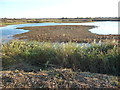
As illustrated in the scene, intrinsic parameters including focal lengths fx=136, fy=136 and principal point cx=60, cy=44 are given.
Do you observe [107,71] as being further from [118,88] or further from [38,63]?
[38,63]

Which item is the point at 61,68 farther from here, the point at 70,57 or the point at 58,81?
the point at 58,81

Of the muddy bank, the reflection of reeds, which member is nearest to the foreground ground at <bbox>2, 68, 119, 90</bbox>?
the reflection of reeds

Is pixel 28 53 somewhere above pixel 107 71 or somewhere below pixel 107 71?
above

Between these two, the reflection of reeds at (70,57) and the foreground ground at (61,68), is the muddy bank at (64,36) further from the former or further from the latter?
the foreground ground at (61,68)

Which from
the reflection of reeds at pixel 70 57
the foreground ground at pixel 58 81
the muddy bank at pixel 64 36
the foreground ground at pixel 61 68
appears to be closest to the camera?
the foreground ground at pixel 58 81

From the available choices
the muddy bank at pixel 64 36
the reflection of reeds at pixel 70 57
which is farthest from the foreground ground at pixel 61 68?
the muddy bank at pixel 64 36

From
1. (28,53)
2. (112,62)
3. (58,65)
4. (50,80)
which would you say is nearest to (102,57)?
(112,62)

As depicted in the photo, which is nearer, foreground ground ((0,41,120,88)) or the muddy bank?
foreground ground ((0,41,120,88))

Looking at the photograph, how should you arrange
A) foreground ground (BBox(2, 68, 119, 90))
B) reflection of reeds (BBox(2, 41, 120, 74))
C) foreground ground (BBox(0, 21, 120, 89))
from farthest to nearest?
reflection of reeds (BBox(2, 41, 120, 74))
foreground ground (BBox(0, 21, 120, 89))
foreground ground (BBox(2, 68, 119, 90))

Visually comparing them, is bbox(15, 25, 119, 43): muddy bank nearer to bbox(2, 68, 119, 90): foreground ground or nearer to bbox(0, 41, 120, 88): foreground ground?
bbox(0, 41, 120, 88): foreground ground

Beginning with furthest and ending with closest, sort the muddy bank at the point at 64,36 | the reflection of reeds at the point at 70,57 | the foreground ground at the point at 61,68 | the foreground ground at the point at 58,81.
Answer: the muddy bank at the point at 64,36 < the reflection of reeds at the point at 70,57 < the foreground ground at the point at 61,68 < the foreground ground at the point at 58,81

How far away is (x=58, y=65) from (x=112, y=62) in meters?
2.06

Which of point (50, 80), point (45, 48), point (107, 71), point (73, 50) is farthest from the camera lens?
point (45, 48)

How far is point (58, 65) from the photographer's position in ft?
17.7
